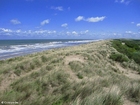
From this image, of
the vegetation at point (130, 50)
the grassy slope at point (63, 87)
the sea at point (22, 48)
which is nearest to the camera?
the grassy slope at point (63, 87)

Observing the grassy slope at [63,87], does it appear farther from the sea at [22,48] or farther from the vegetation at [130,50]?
the sea at [22,48]

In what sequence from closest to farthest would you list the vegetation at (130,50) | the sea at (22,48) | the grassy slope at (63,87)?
1. the grassy slope at (63,87)
2. the vegetation at (130,50)
3. the sea at (22,48)

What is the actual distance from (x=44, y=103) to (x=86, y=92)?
159 centimetres

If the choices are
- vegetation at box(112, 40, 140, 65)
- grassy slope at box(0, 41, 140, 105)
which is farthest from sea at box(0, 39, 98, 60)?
vegetation at box(112, 40, 140, 65)

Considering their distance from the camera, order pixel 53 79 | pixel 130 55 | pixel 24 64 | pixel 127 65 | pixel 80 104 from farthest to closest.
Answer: pixel 130 55, pixel 127 65, pixel 24 64, pixel 53 79, pixel 80 104

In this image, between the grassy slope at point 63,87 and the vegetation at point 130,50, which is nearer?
the grassy slope at point 63,87

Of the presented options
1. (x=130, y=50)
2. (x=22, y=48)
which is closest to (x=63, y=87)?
(x=130, y=50)

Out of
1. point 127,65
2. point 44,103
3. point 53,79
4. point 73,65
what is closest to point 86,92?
point 44,103

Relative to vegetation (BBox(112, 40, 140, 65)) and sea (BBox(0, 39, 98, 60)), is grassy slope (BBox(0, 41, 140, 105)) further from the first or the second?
sea (BBox(0, 39, 98, 60))

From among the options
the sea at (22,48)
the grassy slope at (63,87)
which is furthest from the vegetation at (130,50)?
the sea at (22,48)

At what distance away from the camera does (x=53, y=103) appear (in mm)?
4516

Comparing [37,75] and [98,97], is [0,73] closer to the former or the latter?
[37,75]

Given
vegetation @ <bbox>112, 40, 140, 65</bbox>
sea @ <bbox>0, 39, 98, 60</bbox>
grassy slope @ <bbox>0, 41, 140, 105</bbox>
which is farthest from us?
sea @ <bbox>0, 39, 98, 60</bbox>

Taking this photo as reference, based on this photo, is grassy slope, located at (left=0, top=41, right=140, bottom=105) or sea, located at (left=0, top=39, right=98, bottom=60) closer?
grassy slope, located at (left=0, top=41, right=140, bottom=105)
